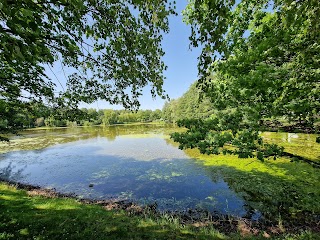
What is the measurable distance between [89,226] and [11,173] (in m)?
18.5

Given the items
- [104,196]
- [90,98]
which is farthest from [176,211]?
[90,98]

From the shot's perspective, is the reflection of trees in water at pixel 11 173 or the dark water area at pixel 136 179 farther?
the reflection of trees in water at pixel 11 173

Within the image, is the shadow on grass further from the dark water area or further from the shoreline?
the dark water area

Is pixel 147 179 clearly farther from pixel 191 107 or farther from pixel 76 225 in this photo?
pixel 191 107

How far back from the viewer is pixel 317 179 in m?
13.9

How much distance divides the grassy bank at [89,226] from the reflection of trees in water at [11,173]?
429 inches

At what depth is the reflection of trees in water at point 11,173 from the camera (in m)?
19.0

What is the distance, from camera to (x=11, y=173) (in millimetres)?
20656

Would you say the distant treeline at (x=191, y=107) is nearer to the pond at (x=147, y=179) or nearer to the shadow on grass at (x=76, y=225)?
the pond at (x=147, y=179)

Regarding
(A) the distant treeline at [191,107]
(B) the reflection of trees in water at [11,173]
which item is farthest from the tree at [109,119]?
(B) the reflection of trees in water at [11,173]

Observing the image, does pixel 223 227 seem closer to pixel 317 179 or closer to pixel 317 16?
pixel 317 16

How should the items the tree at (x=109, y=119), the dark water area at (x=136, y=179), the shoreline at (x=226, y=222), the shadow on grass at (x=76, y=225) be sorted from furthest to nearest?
the tree at (x=109, y=119), the dark water area at (x=136, y=179), the shoreline at (x=226, y=222), the shadow on grass at (x=76, y=225)

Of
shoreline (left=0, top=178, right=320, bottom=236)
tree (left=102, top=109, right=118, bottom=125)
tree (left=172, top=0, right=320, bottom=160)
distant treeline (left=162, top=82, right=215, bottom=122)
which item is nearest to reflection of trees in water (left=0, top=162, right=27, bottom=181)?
shoreline (left=0, top=178, right=320, bottom=236)

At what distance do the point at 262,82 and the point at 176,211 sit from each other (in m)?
8.58
